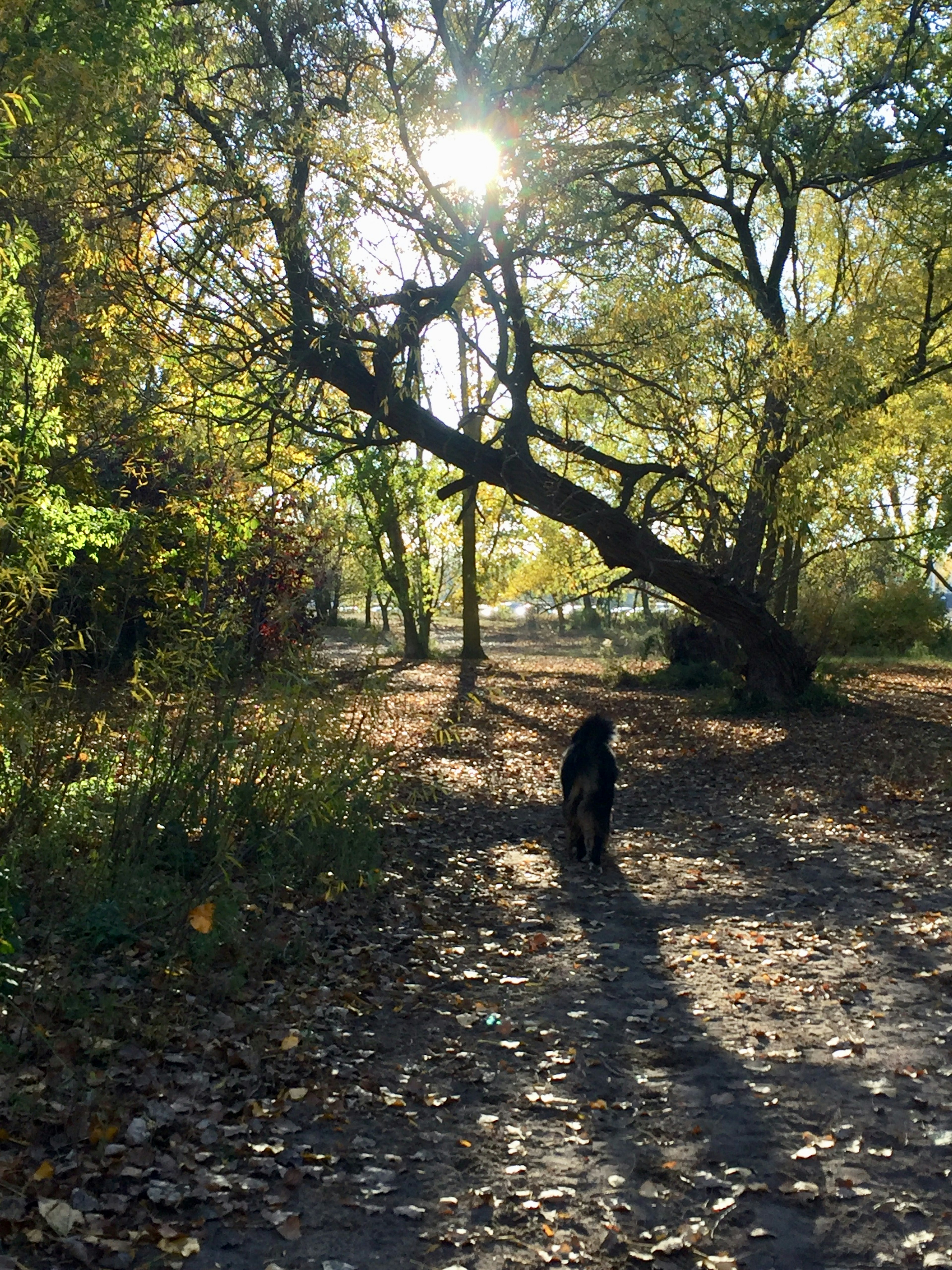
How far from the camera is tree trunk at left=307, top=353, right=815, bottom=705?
553 inches

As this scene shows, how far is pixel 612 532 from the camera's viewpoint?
16.2m

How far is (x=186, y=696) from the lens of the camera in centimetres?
730

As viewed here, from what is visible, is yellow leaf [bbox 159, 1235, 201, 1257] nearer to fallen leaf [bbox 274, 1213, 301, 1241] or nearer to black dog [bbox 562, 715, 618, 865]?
fallen leaf [bbox 274, 1213, 301, 1241]

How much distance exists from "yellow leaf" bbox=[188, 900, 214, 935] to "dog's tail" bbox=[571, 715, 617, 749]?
163 inches

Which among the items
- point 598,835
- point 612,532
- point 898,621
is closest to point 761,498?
point 612,532

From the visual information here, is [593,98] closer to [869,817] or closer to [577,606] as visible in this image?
[869,817]

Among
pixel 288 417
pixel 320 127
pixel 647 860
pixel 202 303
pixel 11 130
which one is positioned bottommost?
pixel 647 860

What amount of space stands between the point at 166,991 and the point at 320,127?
8892 millimetres

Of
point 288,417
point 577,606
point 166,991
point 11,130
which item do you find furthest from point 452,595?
point 166,991

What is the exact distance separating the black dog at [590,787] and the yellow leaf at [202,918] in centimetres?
392

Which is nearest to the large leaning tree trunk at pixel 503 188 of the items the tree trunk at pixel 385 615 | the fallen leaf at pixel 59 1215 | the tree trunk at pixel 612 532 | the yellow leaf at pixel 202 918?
the tree trunk at pixel 612 532

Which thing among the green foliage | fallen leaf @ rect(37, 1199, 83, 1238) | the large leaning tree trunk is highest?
the large leaning tree trunk

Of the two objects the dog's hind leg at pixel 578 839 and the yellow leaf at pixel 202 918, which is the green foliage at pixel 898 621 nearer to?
the dog's hind leg at pixel 578 839

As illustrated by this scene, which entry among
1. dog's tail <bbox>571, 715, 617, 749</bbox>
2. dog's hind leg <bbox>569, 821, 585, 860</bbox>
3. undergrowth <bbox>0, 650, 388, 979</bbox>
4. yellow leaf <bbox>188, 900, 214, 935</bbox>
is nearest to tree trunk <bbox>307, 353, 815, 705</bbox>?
dog's tail <bbox>571, 715, 617, 749</bbox>
